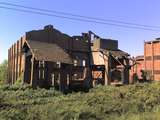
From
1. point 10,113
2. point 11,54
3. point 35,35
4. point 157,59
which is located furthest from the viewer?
point 11,54

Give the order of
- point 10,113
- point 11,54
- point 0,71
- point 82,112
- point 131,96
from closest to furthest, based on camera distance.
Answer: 1. point 10,113
2. point 82,112
3. point 131,96
4. point 11,54
5. point 0,71

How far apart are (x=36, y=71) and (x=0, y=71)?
103 ft

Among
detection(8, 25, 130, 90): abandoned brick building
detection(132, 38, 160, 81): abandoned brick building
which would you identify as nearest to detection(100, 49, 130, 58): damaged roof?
detection(8, 25, 130, 90): abandoned brick building

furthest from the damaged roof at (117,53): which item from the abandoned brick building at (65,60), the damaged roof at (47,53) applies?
the damaged roof at (47,53)

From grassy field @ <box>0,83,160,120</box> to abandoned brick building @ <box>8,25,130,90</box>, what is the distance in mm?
3493

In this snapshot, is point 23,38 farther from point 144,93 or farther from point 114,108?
point 114,108

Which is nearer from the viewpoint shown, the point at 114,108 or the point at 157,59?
the point at 114,108

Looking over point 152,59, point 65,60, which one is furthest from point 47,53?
point 152,59

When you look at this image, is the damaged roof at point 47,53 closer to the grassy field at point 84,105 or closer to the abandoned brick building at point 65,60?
the abandoned brick building at point 65,60

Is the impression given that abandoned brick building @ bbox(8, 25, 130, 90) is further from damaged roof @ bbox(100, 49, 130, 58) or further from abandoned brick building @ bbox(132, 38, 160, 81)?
abandoned brick building @ bbox(132, 38, 160, 81)

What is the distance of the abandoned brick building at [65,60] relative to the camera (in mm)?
29859

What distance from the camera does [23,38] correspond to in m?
36.6

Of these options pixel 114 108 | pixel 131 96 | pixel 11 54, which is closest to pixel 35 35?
pixel 11 54

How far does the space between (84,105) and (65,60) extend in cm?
1054
